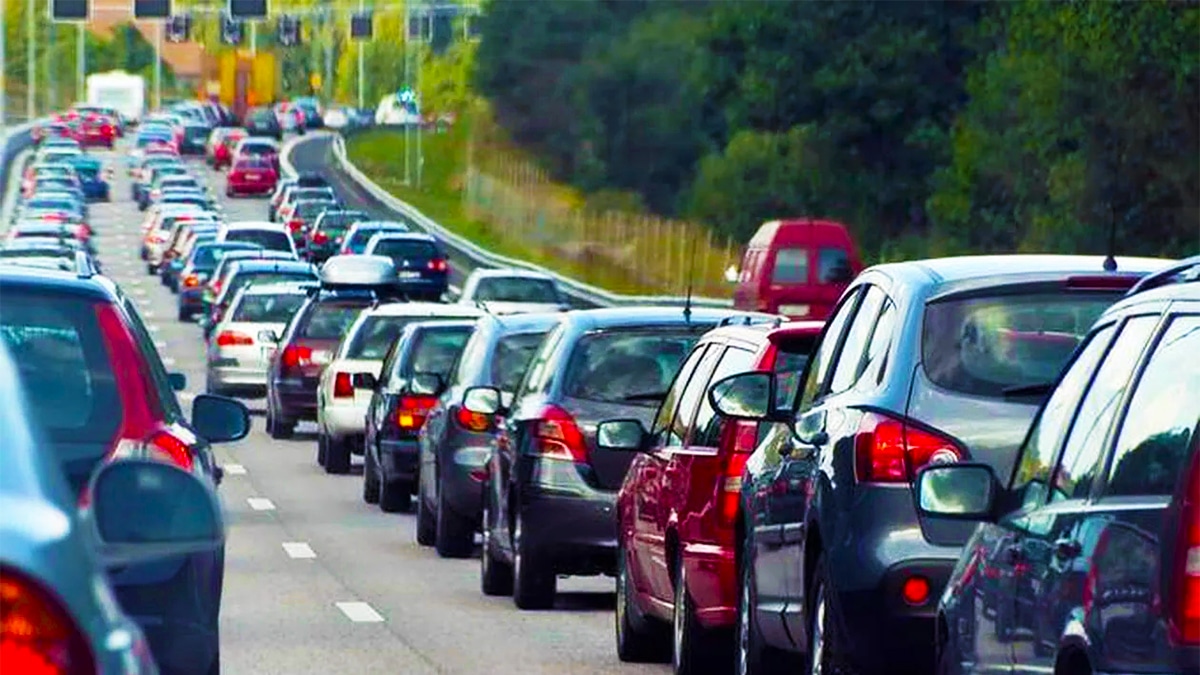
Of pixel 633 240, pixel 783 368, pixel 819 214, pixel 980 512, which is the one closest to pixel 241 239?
pixel 633 240

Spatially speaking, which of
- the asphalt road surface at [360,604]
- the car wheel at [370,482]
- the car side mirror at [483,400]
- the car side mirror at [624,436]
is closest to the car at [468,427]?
the car side mirror at [483,400]

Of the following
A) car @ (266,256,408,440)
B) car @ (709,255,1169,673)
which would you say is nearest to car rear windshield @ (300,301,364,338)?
car @ (266,256,408,440)

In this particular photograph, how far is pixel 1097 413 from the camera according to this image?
25.5 ft

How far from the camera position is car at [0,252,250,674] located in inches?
388

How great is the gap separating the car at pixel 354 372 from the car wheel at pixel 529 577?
12.9 metres

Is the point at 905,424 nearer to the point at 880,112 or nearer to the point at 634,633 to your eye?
the point at 634,633

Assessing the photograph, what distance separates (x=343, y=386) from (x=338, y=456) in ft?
2.08

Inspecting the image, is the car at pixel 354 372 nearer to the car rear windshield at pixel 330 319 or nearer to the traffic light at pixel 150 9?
the car rear windshield at pixel 330 319

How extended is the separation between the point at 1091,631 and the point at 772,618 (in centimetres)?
519

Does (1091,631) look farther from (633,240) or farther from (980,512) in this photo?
(633,240)

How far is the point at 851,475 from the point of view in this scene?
11.1 meters

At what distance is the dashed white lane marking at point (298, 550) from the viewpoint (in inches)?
880

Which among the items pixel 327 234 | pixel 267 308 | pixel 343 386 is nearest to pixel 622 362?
pixel 343 386

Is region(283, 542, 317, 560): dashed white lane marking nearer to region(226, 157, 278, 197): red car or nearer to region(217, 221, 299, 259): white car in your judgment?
region(217, 221, 299, 259): white car
